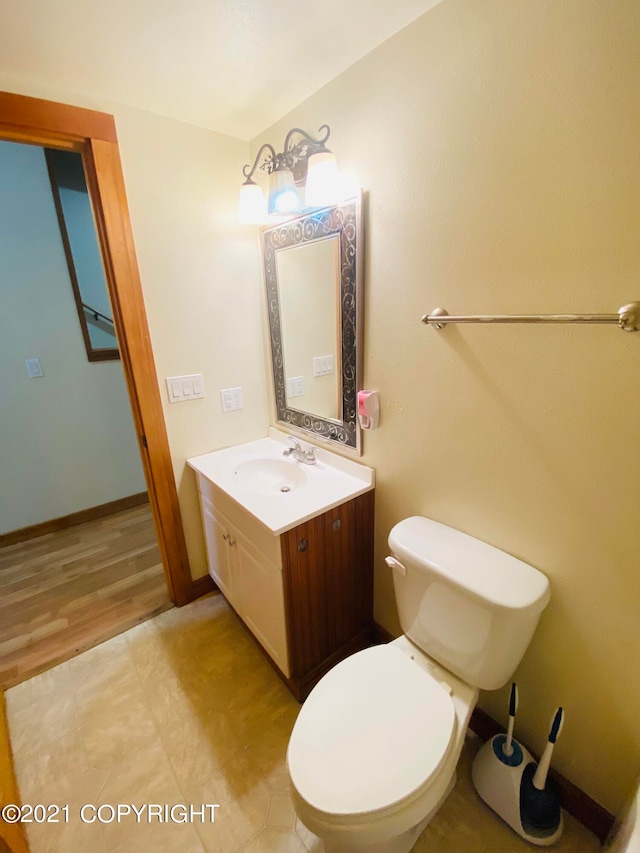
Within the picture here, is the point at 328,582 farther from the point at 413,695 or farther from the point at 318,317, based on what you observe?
the point at 318,317

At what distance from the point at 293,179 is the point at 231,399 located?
979 mm

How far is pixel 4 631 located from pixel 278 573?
5.15ft

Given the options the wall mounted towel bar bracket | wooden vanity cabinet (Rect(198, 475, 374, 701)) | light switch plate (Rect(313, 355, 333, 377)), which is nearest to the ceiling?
the wall mounted towel bar bracket

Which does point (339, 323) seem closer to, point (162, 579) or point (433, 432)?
point (433, 432)

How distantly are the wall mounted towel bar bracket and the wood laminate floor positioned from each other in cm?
189

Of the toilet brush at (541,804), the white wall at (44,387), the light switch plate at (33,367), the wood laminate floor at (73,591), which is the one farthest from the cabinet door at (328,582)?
the light switch plate at (33,367)

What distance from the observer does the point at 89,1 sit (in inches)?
35.8

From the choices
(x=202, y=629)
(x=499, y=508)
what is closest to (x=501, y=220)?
(x=499, y=508)

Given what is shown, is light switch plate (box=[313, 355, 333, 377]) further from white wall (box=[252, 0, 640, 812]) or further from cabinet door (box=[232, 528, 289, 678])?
cabinet door (box=[232, 528, 289, 678])

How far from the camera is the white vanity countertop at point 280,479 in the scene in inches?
49.9

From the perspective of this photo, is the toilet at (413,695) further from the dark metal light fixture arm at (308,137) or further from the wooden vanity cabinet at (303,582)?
the dark metal light fixture arm at (308,137)

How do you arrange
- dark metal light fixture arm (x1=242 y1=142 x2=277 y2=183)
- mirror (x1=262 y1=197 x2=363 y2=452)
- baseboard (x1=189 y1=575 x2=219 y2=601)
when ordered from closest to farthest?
1. mirror (x1=262 y1=197 x2=363 y2=452)
2. dark metal light fixture arm (x1=242 y1=142 x2=277 y2=183)
3. baseboard (x1=189 y1=575 x2=219 y2=601)

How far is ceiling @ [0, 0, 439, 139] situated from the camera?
94cm

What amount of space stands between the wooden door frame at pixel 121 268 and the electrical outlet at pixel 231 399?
301 mm
